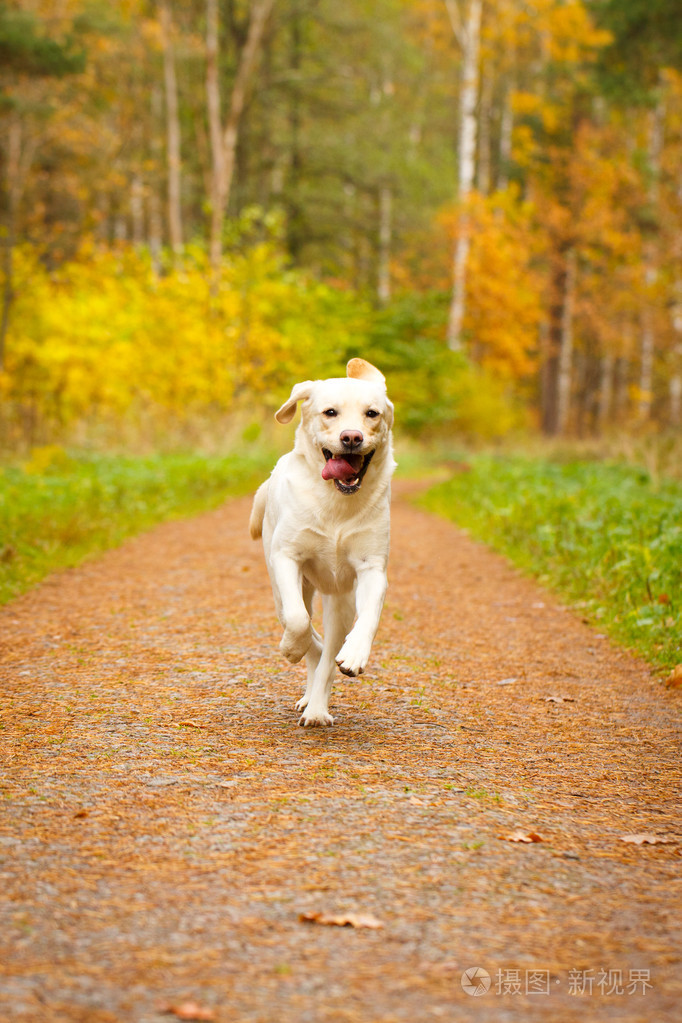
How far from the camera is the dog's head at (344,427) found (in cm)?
434

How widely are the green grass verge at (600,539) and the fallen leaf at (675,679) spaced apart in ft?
1.22

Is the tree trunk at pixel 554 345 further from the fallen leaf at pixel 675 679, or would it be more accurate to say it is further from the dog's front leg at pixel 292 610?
the dog's front leg at pixel 292 610

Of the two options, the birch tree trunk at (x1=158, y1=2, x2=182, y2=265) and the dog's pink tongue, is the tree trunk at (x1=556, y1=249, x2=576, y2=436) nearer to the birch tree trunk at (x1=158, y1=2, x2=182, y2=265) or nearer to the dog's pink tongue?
the birch tree trunk at (x1=158, y1=2, x2=182, y2=265)

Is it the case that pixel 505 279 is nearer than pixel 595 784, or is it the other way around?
pixel 595 784

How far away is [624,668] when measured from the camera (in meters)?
6.36

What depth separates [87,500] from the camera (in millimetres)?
11953

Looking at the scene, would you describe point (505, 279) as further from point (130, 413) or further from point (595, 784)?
point (595, 784)

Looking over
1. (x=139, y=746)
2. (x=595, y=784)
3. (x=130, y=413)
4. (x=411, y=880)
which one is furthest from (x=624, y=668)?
(x=130, y=413)

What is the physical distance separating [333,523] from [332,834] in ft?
4.90

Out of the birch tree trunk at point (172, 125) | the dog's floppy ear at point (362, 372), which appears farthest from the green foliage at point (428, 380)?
the dog's floppy ear at point (362, 372)

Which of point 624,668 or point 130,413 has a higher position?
point 624,668

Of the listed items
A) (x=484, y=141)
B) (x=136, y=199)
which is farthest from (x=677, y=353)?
(x=136, y=199)

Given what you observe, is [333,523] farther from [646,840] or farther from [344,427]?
[646,840]

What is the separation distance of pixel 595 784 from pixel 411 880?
1333 mm
